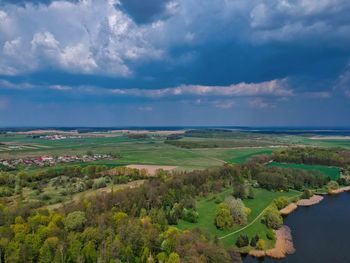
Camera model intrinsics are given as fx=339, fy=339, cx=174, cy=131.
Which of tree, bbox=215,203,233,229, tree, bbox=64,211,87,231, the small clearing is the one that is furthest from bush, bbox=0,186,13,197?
tree, bbox=215,203,233,229

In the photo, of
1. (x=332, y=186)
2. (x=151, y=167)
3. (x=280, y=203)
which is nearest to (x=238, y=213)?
(x=280, y=203)

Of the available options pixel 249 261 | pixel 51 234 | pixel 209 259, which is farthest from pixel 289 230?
pixel 51 234

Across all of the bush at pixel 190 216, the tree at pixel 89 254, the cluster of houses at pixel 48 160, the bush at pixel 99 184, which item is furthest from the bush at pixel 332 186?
the cluster of houses at pixel 48 160

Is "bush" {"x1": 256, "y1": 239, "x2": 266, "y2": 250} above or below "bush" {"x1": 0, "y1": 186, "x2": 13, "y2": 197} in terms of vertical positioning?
below

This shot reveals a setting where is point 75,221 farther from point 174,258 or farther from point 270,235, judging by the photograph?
point 270,235

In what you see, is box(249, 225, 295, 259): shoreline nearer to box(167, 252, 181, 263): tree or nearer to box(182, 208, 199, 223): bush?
box(182, 208, 199, 223): bush

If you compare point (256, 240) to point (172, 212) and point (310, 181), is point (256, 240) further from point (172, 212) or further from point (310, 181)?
point (310, 181)
